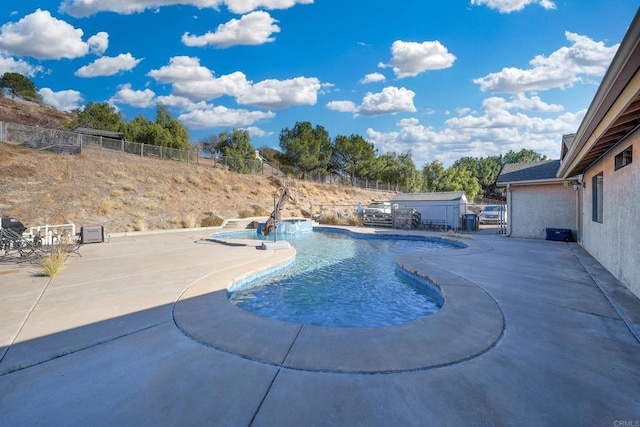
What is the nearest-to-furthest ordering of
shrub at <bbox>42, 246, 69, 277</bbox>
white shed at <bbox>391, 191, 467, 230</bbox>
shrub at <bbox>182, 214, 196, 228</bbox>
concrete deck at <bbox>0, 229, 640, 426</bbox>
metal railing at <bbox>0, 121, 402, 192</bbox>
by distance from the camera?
concrete deck at <bbox>0, 229, 640, 426</bbox> < shrub at <bbox>42, 246, 69, 277</bbox> < white shed at <bbox>391, 191, 467, 230</bbox> < shrub at <bbox>182, 214, 196, 228</bbox> < metal railing at <bbox>0, 121, 402, 192</bbox>

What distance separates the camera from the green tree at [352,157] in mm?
40531

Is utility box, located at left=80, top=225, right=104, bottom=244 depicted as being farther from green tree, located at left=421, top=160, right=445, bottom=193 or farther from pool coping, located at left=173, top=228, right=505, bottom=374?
green tree, located at left=421, top=160, right=445, bottom=193

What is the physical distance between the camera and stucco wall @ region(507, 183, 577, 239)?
12.4 metres

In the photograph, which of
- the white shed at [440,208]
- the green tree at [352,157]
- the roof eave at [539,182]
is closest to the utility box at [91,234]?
the white shed at [440,208]

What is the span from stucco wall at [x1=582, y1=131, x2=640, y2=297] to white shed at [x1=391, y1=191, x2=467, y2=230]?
8.94 meters

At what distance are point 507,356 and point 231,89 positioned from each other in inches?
1624

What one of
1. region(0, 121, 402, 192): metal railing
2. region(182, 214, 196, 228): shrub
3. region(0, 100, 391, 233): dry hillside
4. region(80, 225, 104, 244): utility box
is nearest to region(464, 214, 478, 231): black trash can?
region(0, 100, 391, 233): dry hillside

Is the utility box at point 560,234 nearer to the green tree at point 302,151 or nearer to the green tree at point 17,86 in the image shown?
the green tree at point 302,151

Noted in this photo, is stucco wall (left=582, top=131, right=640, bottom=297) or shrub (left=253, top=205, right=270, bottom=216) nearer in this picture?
stucco wall (left=582, top=131, right=640, bottom=297)

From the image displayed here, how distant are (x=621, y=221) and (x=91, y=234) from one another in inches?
569

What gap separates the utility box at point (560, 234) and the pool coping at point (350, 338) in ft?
31.3

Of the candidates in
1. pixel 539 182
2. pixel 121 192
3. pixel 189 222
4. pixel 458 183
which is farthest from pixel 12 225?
pixel 458 183

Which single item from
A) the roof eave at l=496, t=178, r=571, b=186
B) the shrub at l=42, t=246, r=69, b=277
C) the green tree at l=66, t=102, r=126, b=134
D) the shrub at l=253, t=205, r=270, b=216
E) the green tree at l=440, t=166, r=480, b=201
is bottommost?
the shrub at l=42, t=246, r=69, b=277

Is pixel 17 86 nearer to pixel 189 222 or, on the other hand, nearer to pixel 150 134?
pixel 150 134
